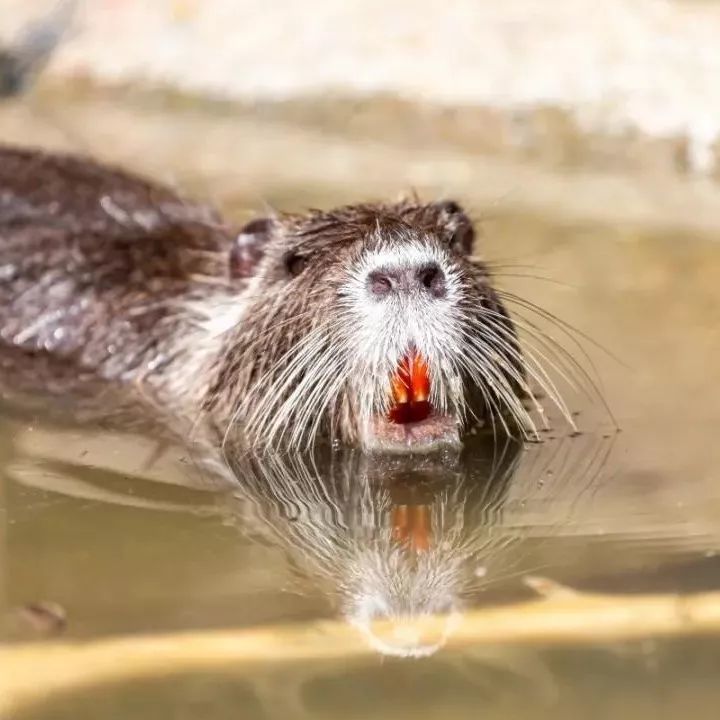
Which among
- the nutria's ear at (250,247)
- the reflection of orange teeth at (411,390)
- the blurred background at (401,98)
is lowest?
the reflection of orange teeth at (411,390)

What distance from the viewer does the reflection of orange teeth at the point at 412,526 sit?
8.49ft

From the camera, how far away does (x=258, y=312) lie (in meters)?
3.28

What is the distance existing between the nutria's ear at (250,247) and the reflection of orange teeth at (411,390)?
0.80 m

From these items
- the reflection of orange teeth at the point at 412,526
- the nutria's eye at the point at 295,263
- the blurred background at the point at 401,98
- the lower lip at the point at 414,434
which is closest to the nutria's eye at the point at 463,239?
the nutria's eye at the point at 295,263

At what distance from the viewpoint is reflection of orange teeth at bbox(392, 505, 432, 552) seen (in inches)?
102

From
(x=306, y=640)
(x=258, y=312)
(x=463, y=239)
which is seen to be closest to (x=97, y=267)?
(x=258, y=312)

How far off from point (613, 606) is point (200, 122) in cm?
554

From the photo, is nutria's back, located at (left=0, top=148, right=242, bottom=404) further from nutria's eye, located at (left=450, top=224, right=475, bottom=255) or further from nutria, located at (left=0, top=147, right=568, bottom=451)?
nutria's eye, located at (left=450, top=224, right=475, bottom=255)

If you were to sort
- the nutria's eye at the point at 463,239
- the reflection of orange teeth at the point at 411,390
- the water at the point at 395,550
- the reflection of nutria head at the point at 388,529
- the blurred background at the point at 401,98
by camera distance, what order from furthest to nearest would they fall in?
the blurred background at the point at 401,98 → the nutria's eye at the point at 463,239 → the reflection of orange teeth at the point at 411,390 → the reflection of nutria head at the point at 388,529 → the water at the point at 395,550

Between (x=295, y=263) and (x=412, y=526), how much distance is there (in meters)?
0.78

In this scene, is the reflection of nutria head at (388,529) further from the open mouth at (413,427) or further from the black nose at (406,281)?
the black nose at (406,281)

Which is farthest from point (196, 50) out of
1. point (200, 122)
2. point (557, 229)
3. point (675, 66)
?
point (557, 229)

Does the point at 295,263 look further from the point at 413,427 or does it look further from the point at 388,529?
the point at 388,529

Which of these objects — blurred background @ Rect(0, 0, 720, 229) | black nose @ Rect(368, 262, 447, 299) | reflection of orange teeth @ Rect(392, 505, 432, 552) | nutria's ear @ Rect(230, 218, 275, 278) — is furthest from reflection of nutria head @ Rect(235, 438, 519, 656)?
blurred background @ Rect(0, 0, 720, 229)
